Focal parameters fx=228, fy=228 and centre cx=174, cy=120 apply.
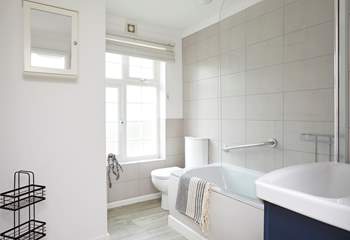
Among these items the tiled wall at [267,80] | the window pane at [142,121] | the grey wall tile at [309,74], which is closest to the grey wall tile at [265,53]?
the tiled wall at [267,80]

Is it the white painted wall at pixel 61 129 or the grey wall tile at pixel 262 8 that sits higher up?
the grey wall tile at pixel 262 8

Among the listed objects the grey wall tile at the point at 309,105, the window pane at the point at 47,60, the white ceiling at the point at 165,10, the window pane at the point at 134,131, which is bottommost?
the window pane at the point at 134,131

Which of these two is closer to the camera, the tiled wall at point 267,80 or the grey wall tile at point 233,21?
the tiled wall at point 267,80

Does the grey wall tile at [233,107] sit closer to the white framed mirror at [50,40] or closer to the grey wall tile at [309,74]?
the grey wall tile at [309,74]

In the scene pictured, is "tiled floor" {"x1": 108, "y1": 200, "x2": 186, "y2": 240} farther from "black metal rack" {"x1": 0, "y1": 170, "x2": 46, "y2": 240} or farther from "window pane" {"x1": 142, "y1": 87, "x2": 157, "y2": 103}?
"window pane" {"x1": 142, "y1": 87, "x2": 157, "y2": 103}

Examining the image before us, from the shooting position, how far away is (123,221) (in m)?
2.58

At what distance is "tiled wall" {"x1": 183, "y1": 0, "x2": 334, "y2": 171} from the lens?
1957mm

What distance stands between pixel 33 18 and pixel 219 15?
2.04m

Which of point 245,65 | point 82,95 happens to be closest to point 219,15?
point 245,65

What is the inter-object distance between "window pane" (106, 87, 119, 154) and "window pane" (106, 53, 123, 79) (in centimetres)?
19

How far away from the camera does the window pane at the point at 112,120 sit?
3.07 meters

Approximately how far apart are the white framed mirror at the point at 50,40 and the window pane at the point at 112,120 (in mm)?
1105

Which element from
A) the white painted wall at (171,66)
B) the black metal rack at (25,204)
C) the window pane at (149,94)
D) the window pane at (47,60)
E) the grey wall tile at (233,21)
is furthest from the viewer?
the window pane at (149,94)

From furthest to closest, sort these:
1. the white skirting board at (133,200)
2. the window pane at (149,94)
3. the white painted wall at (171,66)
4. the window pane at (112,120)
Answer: the window pane at (149,94)
the white painted wall at (171,66)
the window pane at (112,120)
the white skirting board at (133,200)
